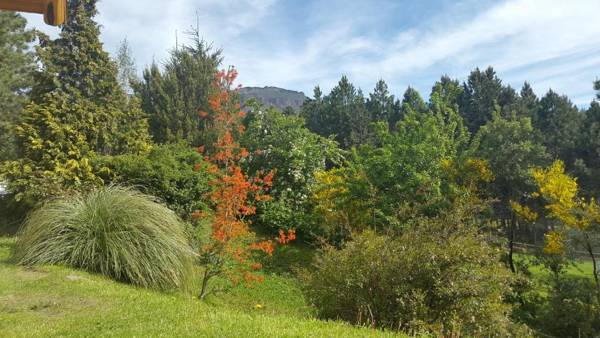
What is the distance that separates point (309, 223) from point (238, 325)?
8433 millimetres

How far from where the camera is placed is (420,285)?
4758 mm

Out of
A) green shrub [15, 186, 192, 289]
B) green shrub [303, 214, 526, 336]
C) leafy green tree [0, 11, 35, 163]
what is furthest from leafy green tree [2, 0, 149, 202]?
leafy green tree [0, 11, 35, 163]

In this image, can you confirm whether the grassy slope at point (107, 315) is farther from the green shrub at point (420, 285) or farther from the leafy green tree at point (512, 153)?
the leafy green tree at point (512, 153)

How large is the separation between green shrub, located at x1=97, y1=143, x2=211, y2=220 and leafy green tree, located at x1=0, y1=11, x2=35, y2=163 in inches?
435

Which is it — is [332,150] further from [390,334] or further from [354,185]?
[390,334]

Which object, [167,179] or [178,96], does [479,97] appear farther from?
[167,179]

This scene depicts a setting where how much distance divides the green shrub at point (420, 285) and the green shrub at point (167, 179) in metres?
5.76

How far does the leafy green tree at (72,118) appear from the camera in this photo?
414 inches

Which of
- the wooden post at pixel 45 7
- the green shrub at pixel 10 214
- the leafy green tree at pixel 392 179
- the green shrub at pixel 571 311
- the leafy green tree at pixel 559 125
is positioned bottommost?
the green shrub at pixel 571 311

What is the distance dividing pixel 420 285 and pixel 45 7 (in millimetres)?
4284

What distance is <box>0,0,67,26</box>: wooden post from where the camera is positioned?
1.80 meters

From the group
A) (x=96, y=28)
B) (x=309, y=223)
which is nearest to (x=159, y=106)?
(x=96, y=28)

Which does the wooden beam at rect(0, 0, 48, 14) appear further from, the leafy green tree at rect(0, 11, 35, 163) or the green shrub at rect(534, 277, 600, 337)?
the leafy green tree at rect(0, 11, 35, 163)

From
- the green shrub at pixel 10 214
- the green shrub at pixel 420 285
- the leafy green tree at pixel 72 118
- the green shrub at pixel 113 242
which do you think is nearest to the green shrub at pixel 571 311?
the green shrub at pixel 420 285
